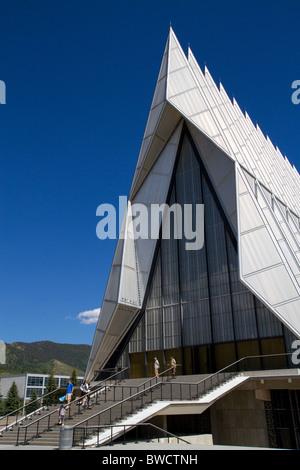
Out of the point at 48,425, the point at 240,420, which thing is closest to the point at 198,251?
the point at 240,420

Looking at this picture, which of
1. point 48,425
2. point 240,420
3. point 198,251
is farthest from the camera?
point 198,251

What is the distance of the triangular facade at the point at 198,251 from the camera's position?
921 inches

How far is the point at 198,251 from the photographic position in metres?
27.8

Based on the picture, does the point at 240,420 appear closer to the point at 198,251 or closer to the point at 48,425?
the point at 48,425

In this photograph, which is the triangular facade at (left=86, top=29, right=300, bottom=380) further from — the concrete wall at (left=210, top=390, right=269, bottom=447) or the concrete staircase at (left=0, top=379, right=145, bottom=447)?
the concrete staircase at (left=0, top=379, right=145, bottom=447)

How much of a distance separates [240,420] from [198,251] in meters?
11.0

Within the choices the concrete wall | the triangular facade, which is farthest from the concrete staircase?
the triangular facade

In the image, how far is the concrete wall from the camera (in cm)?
2091

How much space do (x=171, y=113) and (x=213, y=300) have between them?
1382 cm

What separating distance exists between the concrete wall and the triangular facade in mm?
2841

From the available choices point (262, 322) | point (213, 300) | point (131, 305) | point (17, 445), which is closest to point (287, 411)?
point (262, 322)

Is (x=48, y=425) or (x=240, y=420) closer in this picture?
(x=48, y=425)

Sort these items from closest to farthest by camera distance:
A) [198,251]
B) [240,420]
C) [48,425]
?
1. [48,425]
2. [240,420]
3. [198,251]

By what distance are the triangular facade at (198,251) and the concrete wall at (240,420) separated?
2.84 metres
